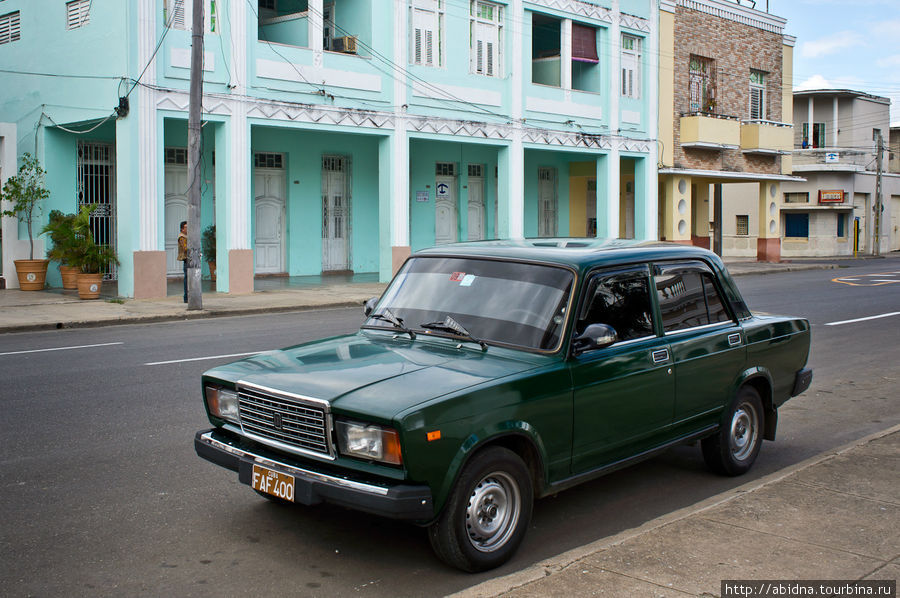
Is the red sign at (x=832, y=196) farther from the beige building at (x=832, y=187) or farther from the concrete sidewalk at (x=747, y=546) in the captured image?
the concrete sidewalk at (x=747, y=546)

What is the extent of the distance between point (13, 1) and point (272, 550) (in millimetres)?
23475

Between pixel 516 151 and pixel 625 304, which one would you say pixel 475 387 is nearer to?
pixel 625 304

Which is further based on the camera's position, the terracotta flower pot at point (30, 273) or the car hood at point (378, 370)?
the terracotta flower pot at point (30, 273)

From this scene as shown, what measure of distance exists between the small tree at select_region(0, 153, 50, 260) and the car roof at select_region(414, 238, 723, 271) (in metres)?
18.2

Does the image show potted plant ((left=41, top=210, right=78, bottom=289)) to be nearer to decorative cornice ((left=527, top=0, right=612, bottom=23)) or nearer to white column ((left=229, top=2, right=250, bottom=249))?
white column ((left=229, top=2, right=250, bottom=249))

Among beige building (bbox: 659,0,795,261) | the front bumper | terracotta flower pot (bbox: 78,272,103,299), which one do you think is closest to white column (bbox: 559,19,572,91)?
beige building (bbox: 659,0,795,261)

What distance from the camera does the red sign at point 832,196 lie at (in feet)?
157

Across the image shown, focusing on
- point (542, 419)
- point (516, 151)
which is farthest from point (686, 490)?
point (516, 151)

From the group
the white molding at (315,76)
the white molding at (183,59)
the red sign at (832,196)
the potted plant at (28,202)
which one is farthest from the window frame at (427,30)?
the red sign at (832,196)

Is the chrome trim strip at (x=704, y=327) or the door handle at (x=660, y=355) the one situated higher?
the chrome trim strip at (x=704, y=327)

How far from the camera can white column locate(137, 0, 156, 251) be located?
19.3m

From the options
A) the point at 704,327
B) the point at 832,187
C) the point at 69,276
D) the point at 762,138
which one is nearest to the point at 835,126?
the point at 832,187

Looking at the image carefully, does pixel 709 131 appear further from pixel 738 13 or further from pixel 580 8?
pixel 580 8

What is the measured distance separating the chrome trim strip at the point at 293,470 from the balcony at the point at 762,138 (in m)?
35.5
